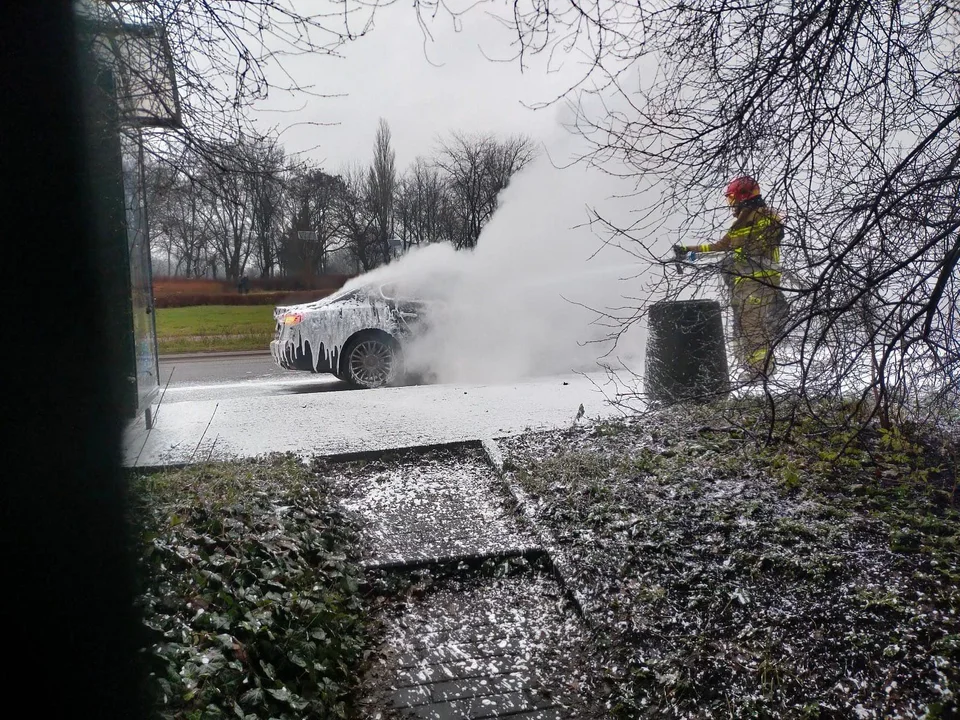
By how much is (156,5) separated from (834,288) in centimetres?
306

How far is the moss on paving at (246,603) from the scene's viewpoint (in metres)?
2.39

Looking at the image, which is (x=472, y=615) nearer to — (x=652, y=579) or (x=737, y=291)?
(x=652, y=579)

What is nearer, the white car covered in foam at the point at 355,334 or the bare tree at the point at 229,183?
the bare tree at the point at 229,183

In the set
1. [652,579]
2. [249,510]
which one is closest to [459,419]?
[249,510]

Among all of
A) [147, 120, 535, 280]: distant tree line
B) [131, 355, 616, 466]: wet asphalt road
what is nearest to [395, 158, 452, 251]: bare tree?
[147, 120, 535, 280]: distant tree line

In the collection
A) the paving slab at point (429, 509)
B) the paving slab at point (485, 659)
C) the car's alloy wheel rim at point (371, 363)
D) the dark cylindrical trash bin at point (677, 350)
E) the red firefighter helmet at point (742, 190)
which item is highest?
the red firefighter helmet at point (742, 190)

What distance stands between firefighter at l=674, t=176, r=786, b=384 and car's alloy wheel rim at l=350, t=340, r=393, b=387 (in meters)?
5.85

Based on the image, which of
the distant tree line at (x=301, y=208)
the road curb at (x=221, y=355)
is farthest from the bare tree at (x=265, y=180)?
the road curb at (x=221, y=355)

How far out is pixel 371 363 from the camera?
918cm

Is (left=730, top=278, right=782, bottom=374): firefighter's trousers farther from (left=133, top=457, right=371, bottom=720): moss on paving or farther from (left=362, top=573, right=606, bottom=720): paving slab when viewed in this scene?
(left=133, top=457, right=371, bottom=720): moss on paving

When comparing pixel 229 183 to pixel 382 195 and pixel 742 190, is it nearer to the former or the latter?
pixel 742 190

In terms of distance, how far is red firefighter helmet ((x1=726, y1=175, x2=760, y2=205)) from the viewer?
12.0ft

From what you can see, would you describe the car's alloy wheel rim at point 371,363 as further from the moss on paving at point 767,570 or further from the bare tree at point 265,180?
the moss on paving at point 767,570

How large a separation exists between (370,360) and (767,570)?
6546 millimetres
